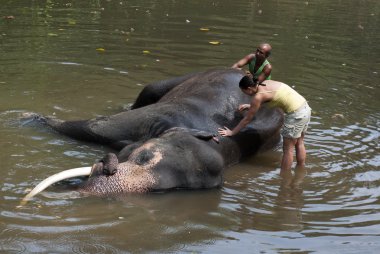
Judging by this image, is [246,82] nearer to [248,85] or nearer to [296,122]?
[248,85]

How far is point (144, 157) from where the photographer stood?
6.91 meters

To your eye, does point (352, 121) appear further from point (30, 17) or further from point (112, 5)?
point (112, 5)

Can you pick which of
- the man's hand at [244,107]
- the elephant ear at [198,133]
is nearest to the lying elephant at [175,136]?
the elephant ear at [198,133]

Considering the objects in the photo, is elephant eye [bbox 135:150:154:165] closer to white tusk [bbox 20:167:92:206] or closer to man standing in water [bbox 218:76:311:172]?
white tusk [bbox 20:167:92:206]

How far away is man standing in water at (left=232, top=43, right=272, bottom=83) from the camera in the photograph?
8938 millimetres

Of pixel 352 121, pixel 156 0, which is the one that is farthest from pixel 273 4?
pixel 352 121

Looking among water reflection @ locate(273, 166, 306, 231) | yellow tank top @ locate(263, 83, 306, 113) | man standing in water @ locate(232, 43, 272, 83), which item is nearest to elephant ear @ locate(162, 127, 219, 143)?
yellow tank top @ locate(263, 83, 306, 113)

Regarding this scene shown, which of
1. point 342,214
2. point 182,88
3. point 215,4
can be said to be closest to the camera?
point 342,214

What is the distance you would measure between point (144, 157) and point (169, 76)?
482 cm

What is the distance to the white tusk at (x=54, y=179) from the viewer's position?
6.07m

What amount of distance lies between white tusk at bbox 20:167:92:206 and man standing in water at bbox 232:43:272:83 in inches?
134

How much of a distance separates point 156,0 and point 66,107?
34.8 ft

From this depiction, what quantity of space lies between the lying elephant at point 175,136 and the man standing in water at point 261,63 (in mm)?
357

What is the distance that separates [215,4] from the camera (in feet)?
65.3
